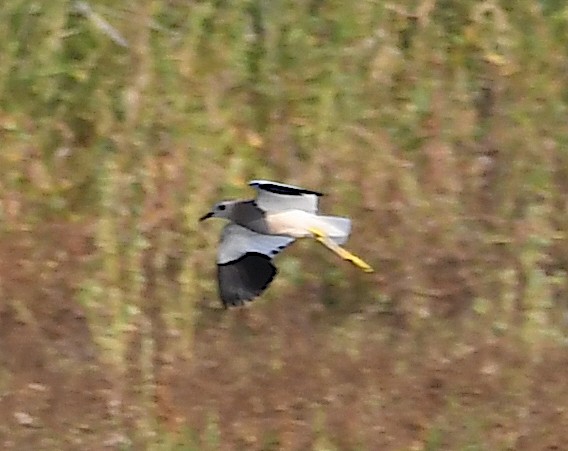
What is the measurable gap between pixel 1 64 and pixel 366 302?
1004 mm

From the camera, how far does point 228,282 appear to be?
8.75 ft

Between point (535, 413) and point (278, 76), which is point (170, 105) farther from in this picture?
point (535, 413)

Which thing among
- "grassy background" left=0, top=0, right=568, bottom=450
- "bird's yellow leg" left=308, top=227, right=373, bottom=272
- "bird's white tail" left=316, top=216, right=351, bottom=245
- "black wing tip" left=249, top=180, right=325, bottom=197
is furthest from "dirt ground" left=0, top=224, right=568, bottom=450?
"black wing tip" left=249, top=180, right=325, bottom=197

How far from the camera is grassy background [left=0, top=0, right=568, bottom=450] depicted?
9.74 feet

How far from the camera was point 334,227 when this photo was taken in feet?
9.04

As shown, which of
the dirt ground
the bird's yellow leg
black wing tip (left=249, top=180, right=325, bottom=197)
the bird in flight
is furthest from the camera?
the dirt ground

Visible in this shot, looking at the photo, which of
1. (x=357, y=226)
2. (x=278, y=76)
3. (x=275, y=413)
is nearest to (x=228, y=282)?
(x=275, y=413)

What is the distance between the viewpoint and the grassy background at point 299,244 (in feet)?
9.74

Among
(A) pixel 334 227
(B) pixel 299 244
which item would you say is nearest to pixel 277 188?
(A) pixel 334 227

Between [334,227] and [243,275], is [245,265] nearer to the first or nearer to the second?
[243,275]

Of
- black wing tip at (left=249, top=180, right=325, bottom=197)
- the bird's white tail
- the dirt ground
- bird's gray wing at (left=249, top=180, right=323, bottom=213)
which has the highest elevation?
black wing tip at (left=249, top=180, right=325, bottom=197)

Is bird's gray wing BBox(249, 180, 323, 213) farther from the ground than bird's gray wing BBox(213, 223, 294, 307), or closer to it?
farther from the ground

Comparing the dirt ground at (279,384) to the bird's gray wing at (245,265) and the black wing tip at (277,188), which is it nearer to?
the bird's gray wing at (245,265)

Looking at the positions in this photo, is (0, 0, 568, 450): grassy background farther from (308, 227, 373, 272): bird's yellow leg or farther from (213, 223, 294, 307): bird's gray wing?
(213, 223, 294, 307): bird's gray wing
